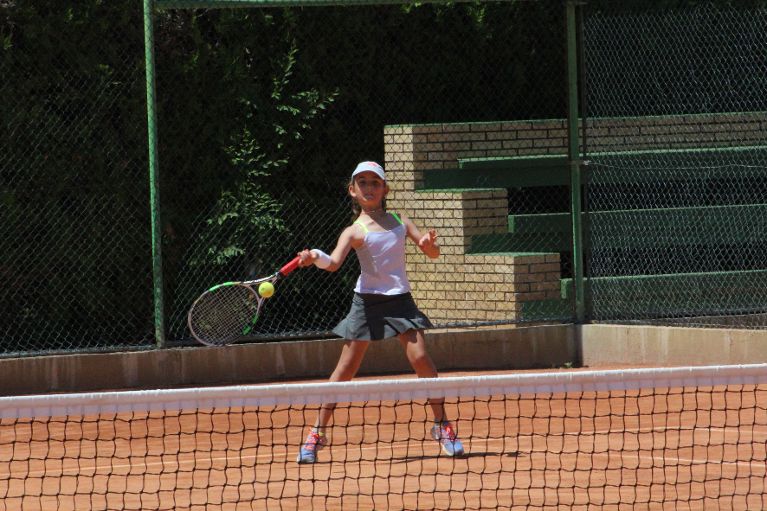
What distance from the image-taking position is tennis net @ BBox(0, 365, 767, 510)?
20.3 ft

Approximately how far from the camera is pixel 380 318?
335 inches

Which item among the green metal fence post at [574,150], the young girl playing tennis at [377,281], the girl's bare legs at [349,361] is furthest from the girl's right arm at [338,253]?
the green metal fence post at [574,150]

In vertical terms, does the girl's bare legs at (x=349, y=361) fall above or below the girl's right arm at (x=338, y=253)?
below

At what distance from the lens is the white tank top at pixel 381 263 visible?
335 inches

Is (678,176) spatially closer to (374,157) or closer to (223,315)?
(374,157)

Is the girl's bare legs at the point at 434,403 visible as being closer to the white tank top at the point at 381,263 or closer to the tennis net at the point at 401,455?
the tennis net at the point at 401,455

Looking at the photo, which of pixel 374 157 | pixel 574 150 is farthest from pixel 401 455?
pixel 374 157

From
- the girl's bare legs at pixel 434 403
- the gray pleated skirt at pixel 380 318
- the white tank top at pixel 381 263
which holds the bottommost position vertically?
the girl's bare legs at pixel 434 403

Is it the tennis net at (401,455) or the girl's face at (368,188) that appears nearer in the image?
the tennis net at (401,455)

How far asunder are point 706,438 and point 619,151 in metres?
5.55

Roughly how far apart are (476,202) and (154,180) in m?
3.03

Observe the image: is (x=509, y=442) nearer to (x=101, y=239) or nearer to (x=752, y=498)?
(x=752, y=498)

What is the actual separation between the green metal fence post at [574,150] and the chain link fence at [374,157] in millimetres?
74

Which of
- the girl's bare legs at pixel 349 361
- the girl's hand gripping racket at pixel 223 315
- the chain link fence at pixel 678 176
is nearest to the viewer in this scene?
the girl's bare legs at pixel 349 361
